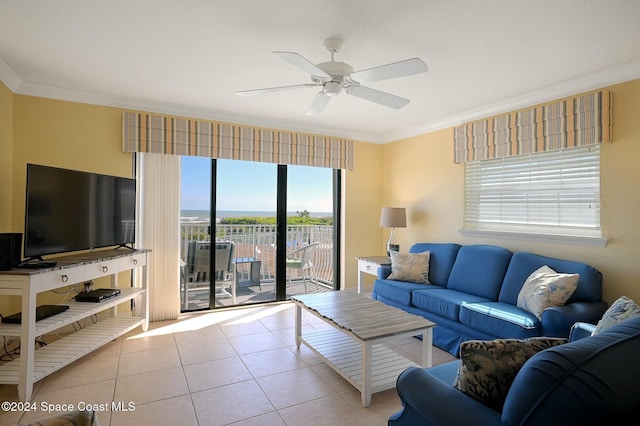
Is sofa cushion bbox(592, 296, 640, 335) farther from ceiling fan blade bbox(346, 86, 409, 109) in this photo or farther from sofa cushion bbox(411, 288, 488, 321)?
A: ceiling fan blade bbox(346, 86, 409, 109)

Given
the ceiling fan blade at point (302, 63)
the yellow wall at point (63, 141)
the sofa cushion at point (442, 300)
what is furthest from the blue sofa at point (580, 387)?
the yellow wall at point (63, 141)

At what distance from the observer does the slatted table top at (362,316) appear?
2.28 metres

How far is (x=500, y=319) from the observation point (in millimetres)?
2623

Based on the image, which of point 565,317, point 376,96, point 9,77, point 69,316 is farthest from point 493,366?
point 9,77

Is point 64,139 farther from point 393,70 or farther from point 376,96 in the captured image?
point 393,70

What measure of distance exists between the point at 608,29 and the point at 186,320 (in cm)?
452

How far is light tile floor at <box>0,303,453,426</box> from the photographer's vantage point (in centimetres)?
208

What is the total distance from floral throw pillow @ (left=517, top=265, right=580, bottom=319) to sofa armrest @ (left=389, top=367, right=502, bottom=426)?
5.48 feet

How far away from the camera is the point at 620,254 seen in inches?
108

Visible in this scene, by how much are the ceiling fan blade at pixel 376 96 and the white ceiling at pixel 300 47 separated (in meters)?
0.29

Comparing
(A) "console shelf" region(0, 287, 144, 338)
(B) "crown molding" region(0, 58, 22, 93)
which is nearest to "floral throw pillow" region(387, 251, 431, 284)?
(A) "console shelf" region(0, 287, 144, 338)

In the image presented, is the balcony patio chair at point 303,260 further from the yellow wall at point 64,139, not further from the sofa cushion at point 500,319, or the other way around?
A: the sofa cushion at point 500,319

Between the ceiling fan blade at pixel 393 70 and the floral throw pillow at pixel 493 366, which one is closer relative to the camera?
the floral throw pillow at pixel 493 366

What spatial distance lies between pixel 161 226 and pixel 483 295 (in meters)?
3.55
